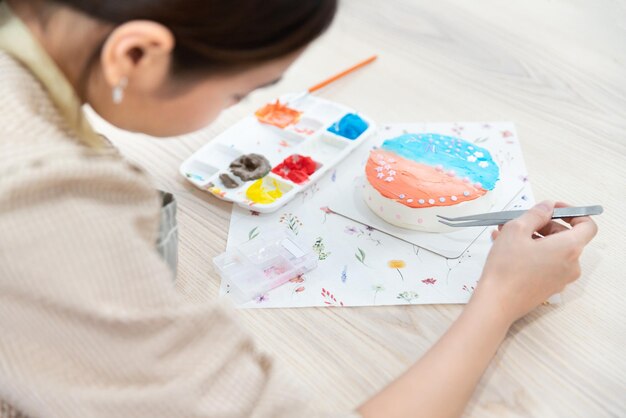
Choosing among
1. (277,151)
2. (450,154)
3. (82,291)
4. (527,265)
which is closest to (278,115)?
(277,151)

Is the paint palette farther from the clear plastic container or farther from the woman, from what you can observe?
the woman

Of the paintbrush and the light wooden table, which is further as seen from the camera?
the paintbrush

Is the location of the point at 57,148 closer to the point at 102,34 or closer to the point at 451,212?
the point at 102,34

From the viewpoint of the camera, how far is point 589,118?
0.92 m

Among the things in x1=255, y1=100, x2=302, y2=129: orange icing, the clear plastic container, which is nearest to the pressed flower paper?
the clear plastic container

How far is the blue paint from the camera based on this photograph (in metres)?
0.88

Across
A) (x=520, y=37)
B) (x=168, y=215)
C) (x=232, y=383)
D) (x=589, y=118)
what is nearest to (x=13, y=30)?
(x=168, y=215)

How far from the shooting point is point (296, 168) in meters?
0.83

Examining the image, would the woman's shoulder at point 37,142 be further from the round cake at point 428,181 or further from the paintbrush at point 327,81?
the paintbrush at point 327,81

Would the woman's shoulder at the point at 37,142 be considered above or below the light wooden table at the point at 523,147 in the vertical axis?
above

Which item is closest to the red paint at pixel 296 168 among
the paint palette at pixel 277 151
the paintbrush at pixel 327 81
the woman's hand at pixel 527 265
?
the paint palette at pixel 277 151

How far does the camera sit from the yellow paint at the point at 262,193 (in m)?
0.79

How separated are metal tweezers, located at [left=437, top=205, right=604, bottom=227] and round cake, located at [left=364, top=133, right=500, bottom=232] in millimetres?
11

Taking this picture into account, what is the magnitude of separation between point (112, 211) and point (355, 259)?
32 cm
